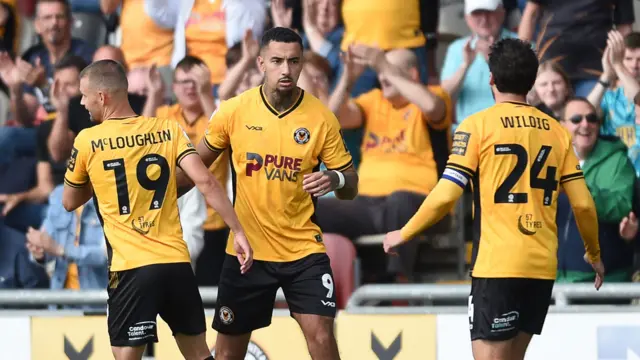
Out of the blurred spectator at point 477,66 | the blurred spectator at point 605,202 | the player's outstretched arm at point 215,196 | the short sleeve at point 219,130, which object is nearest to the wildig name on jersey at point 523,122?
the player's outstretched arm at point 215,196

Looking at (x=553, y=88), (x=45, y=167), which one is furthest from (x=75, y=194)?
(x=553, y=88)

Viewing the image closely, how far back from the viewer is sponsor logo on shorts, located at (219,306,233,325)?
6.80 metres

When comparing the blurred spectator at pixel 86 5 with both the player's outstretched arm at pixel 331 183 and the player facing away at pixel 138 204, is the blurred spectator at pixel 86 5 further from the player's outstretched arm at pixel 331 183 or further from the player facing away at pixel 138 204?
the player's outstretched arm at pixel 331 183

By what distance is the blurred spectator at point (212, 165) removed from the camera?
9.33 metres

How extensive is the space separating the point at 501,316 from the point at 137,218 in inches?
79.7

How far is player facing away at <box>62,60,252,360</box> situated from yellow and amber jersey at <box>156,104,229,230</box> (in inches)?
109

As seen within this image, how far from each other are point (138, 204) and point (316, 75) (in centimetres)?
339

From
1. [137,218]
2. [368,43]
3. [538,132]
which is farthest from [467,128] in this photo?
[368,43]

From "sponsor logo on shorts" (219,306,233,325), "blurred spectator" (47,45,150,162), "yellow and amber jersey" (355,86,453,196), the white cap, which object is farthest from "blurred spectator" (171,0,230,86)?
"sponsor logo on shorts" (219,306,233,325)

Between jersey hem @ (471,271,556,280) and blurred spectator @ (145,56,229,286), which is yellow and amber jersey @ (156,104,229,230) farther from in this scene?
jersey hem @ (471,271,556,280)

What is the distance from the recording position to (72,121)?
998 cm

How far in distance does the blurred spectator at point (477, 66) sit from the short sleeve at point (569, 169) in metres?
3.05

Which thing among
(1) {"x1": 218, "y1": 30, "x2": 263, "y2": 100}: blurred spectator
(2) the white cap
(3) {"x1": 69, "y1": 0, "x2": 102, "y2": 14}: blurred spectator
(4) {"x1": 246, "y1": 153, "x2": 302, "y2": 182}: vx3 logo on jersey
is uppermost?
(3) {"x1": 69, "y1": 0, "x2": 102, "y2": 14}: blurred spectator

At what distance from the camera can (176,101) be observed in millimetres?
9969
